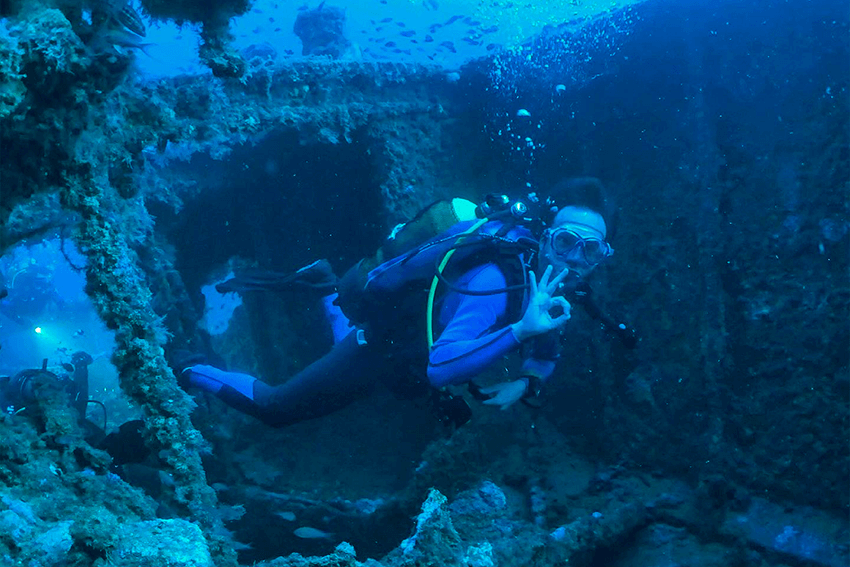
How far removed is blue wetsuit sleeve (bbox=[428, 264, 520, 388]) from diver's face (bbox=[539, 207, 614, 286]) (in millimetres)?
648

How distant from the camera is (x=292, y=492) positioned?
448cm

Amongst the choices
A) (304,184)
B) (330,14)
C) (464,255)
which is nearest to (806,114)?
(464,255)

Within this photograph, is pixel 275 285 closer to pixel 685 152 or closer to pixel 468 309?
pixel 468 309

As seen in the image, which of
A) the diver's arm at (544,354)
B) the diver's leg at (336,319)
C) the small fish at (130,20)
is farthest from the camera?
the diver's leg at (336,319)

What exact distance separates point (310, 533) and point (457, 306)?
2155 mm

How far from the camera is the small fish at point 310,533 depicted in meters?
3.96

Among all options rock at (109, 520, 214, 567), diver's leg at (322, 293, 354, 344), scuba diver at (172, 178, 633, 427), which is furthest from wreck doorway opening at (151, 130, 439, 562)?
rock at (109, 520, 214, 567)

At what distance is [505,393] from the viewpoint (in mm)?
3990

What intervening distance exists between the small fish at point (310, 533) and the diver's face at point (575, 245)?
282cm

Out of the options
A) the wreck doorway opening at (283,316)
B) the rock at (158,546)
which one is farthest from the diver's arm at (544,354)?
the rock at (158,546)

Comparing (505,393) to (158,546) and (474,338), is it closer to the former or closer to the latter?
(474,338)

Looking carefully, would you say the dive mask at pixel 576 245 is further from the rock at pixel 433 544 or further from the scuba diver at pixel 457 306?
the rock at pixel 433 544

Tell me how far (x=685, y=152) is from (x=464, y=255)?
2.44m

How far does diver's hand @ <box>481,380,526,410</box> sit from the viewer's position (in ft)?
13.0
